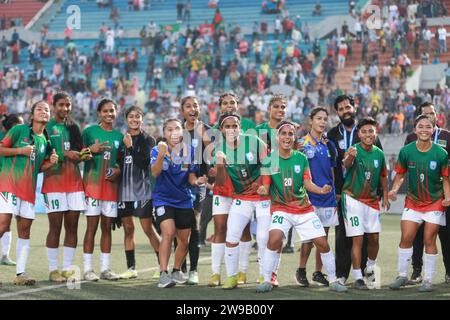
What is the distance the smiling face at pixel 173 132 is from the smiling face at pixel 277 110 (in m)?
1.13

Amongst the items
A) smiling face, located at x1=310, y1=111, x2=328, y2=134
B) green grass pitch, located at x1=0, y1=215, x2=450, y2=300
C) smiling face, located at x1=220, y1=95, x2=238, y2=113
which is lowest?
green grass pitch, located at x1=0, y1=215, x2=450, y2=300

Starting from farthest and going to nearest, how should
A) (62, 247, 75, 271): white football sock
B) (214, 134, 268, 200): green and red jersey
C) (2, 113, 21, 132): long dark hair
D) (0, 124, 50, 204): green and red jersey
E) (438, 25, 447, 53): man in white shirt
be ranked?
(438, 25, 447, 53): man in white shirt
(2, 113, 21, 132): long dark hair
(62, 247, 75, 271): white football sock
(214, 134, 268, 200): green and red jersey
(0, 124, 50, 204): green and red jersey

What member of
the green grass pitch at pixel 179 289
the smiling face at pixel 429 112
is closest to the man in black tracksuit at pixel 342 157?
the green grass pitch at pixel 179 289

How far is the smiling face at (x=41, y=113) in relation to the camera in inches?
409

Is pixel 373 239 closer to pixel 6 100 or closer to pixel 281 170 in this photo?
pixel 281 170

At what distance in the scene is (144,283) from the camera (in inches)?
420

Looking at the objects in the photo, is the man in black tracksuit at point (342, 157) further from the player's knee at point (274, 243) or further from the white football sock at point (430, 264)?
the player's knee at point (274, 243)

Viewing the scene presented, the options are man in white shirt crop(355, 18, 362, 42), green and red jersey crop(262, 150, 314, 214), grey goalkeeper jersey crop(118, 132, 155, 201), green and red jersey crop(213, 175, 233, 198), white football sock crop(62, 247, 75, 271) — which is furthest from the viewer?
man in white shirt crop(355, 18, 362, 42)

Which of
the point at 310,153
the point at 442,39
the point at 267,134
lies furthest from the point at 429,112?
the point at 442,39

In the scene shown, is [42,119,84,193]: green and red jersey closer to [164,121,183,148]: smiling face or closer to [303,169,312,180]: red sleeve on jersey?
[164,121,183,148]: smiling face

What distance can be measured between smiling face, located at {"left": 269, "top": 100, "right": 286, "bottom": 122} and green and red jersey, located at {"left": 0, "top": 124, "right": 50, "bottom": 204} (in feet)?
8.96

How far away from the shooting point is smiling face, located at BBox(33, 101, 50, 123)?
34.1ft

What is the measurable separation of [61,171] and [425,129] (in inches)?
165

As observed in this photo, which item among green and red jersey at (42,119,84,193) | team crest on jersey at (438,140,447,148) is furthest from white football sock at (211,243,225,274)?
team crest on jersey at (438,140,447,148)
